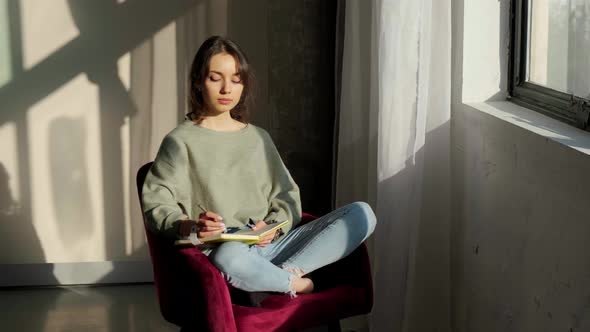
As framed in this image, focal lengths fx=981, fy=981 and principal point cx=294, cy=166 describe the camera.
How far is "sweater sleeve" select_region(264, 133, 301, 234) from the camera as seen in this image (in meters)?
Result: 2.79

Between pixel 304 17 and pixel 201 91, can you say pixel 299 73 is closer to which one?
pixel 304 17

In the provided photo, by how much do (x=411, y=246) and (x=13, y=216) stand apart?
2033mm

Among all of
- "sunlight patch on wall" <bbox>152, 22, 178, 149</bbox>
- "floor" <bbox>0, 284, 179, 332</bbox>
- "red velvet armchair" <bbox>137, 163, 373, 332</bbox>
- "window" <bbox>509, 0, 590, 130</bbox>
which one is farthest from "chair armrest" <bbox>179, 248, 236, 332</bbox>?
"sunlight patch on wall" <bbox>152, 22, 178, 149</bbox>

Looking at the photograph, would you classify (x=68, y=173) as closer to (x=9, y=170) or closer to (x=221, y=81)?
(x=9, y=170)

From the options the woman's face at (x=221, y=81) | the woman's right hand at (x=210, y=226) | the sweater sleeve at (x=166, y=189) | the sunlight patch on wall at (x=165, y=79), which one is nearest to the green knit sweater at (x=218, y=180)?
the sweater sleeve at (x=166, y=189)

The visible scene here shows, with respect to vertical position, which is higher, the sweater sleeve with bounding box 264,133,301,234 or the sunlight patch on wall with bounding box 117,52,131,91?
the sunlight patch on wall with bounding box 117,52,131,91

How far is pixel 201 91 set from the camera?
278cm

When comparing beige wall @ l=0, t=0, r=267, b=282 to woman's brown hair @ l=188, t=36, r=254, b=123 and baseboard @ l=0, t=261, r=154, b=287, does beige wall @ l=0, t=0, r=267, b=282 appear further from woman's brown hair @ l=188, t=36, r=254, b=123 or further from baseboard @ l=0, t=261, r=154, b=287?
woman's brown hair @ l=188, t=36, r=254, b=123

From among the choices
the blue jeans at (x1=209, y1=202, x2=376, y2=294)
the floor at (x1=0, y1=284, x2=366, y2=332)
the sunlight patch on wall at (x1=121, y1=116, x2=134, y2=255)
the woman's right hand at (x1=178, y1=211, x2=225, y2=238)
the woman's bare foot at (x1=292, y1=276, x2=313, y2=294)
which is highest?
the woman's right hand at (x1=178, y1=211, x2=225, y2=238)

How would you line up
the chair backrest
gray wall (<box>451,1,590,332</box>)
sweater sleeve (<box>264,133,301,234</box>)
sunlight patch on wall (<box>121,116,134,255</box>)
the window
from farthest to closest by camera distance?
sunlight patch on wall (<box>121,116,134,255</box>)
sweater sleeve (<box>264,133,301,234</box>)
the chair backrest
the window
gray wall (<box>451,1,590,332</box>)

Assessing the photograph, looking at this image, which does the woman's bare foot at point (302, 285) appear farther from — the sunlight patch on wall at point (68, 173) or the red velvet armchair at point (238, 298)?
the sunlight patch on wall at point (68, 173)

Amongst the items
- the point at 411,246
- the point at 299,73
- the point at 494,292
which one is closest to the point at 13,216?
the point at 299,73

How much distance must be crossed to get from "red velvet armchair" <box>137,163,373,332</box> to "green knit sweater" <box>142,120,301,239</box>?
0.50 feet

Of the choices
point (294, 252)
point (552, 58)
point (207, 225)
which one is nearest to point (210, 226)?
point (207, 225)
